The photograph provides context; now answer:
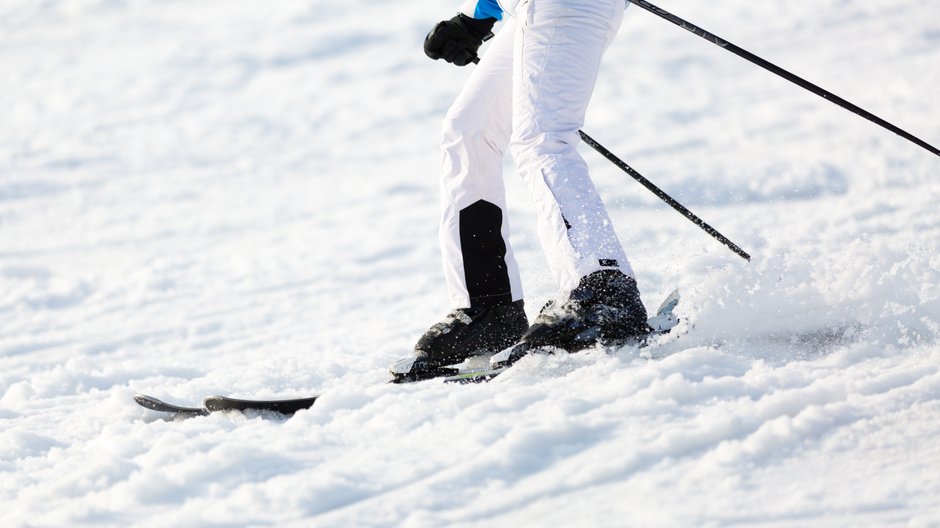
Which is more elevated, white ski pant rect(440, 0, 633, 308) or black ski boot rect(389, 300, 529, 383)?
white ski pant rect(440, 0, 633, 308)

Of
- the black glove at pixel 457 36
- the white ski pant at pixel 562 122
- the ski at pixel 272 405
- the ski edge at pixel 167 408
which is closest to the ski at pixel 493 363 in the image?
the white ski pant at pixel 562 122

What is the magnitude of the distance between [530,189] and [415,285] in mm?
4034

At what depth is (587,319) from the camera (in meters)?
3.56

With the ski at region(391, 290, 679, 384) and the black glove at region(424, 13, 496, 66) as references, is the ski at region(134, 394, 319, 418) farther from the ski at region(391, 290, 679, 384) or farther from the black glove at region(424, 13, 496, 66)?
the black glove at region(424, 13, 496, 66)

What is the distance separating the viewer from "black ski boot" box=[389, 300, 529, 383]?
3994mm

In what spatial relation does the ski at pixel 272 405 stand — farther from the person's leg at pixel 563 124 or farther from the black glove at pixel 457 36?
the black glove at pixel 457 36

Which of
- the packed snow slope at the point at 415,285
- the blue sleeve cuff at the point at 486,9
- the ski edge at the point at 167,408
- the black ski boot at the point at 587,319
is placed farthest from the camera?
the blue sleeve cuff at the point at 486,9

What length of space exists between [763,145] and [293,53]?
36.7ft

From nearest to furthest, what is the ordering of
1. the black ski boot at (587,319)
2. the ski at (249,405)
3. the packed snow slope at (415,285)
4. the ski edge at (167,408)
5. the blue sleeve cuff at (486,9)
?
the packed snow slope at (415,285), the black ski boot at (587,319), the ski at (249,405), the ski edge at (167,408), the blue sleeve cuff at (486,9)

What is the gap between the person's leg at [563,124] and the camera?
3646mm

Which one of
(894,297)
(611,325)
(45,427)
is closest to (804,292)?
(894,297)

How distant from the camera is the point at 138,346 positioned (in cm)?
698

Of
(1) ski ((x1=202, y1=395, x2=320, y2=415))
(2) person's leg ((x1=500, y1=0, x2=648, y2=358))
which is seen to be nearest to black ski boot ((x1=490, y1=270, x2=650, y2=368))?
(2) person's leg ((x1=500, y1=0, x2=648, y2=358))

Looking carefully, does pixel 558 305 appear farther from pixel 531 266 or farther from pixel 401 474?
pixel 531 266
